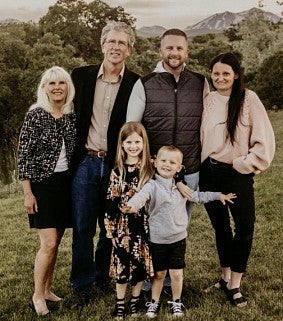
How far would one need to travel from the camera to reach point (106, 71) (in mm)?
4762

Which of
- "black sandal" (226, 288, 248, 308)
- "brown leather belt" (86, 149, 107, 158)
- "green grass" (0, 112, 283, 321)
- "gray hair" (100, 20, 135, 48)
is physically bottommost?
"green grass" (0, 112, 283, 321)

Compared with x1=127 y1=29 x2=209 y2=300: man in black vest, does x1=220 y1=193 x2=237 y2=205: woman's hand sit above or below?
below

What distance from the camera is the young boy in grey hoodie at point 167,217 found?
4.39 metres

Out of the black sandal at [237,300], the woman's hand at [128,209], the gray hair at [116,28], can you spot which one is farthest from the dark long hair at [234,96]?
the black sandal at [237,300]

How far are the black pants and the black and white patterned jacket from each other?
4.55 feet

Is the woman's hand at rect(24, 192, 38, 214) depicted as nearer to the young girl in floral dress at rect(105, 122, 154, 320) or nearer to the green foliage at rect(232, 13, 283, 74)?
the young girl in floral dress at rect(105, 122, 154, 320)

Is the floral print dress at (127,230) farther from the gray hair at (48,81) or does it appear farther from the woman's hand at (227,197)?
the gray hair at (48,81)

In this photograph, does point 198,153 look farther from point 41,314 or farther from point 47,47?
point 47,47

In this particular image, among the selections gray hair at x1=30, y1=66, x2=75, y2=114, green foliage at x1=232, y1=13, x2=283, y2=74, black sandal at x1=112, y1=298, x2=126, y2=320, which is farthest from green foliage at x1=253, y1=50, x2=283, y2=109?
black sandal at x1=112, y1=298, x2=126, y2=320

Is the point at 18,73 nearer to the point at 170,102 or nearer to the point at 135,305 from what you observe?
the point at 170,102

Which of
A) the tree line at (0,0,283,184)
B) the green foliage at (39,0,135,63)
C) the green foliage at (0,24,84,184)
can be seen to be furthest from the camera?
the green foliage at (39,0,135,63)

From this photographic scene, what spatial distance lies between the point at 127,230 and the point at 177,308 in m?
0.86

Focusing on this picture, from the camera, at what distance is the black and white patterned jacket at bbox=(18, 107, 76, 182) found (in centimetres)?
448

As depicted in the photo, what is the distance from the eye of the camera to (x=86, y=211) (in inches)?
187
